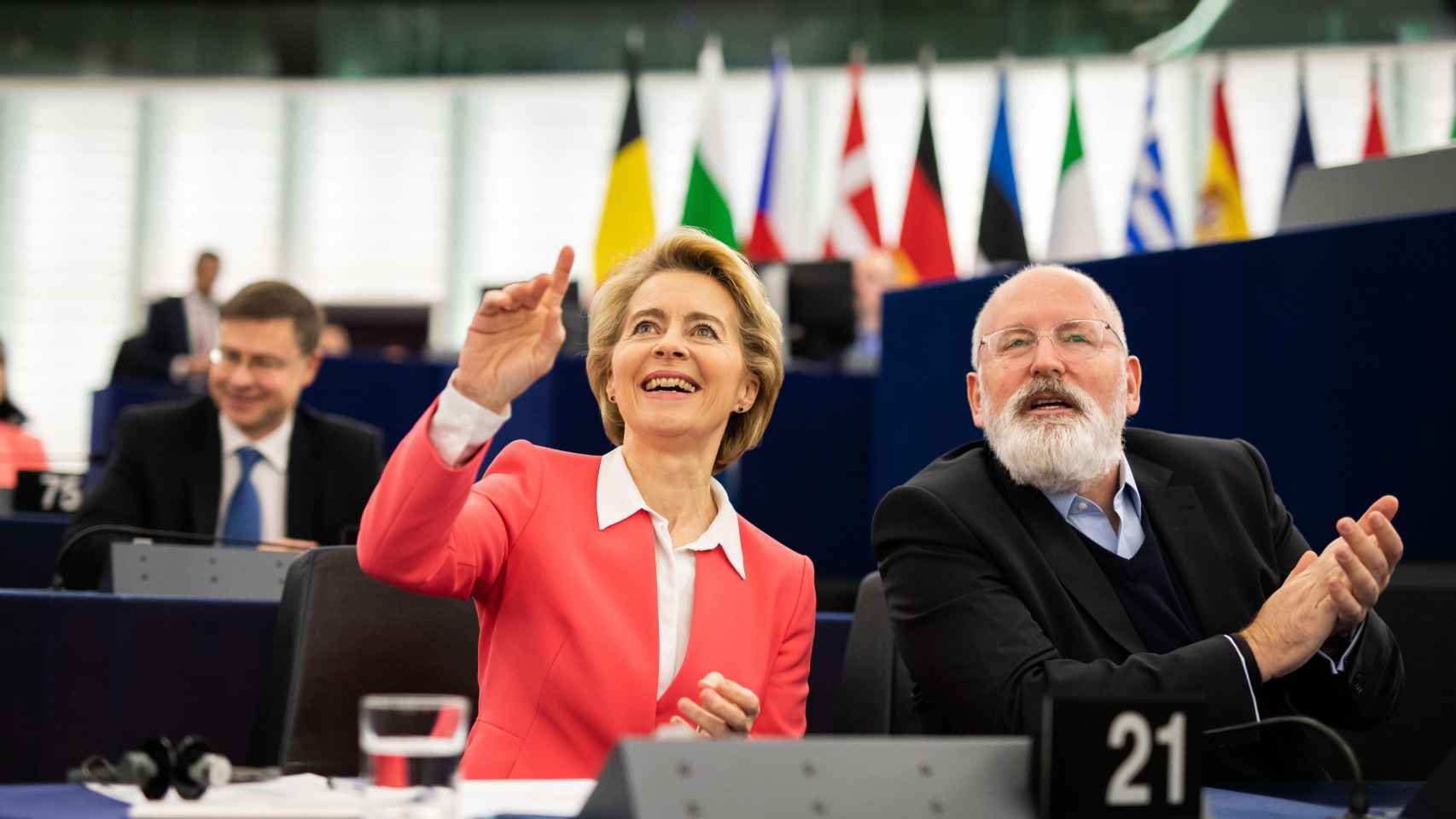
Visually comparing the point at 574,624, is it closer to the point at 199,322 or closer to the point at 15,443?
the point at 15,443

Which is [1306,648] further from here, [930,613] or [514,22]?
[514,22]

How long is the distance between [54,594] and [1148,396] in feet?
8.52

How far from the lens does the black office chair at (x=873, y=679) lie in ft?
8.23

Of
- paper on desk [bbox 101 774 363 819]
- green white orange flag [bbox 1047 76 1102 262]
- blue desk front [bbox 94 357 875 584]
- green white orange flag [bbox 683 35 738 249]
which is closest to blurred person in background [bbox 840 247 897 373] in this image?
blue desk front [bbox 94 357 875 584]

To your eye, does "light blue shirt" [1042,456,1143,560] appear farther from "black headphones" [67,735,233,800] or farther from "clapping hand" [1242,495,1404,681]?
"black headphones" [67,735,233,800]

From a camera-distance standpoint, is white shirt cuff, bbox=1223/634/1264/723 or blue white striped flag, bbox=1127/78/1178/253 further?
blue white striped flag, bbox=1127/78/1178/253

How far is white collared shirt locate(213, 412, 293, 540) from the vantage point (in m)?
4.20

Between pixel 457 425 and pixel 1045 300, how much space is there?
3.50 ft

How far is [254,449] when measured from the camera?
4230 millimetres

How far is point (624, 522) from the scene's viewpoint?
2217 millimetres

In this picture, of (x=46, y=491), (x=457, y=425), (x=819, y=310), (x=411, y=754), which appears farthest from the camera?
(x=819, y=310)

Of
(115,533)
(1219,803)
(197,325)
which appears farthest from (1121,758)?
(197,325)

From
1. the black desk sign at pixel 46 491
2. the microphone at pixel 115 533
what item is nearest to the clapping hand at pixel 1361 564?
the microphone at pixel 115 533

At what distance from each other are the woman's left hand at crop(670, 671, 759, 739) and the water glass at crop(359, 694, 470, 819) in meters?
0.63
